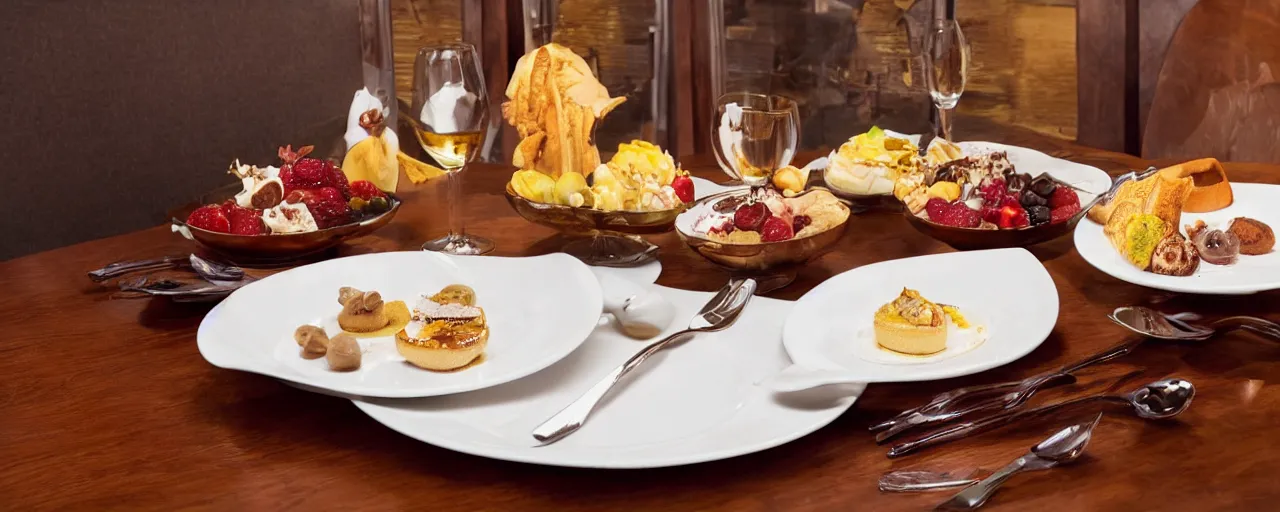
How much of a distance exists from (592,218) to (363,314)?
340 millimetres

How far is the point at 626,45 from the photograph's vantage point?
3.52 meters

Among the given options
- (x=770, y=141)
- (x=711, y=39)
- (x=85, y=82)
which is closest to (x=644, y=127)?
(x=711, y=39)

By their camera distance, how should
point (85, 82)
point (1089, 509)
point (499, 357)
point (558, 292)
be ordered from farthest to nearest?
point (85, 82) → point (558, 292) → point (499, 357) → point (1089, 509)

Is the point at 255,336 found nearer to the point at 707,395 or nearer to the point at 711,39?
the point at 707,395

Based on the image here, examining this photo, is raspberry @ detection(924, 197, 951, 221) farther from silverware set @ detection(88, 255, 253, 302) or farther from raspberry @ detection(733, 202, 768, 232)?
silverware set @ detection(88, 255, 253, 302)

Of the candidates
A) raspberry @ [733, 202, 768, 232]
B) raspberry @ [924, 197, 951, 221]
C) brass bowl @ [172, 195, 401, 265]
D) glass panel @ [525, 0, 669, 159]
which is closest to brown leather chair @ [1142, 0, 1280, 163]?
raspberry @ [924, 197, 951, 221]

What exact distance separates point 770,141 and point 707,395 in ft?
1.48

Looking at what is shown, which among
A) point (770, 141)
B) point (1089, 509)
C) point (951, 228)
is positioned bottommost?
point (1089, 509)

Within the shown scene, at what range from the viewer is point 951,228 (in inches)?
52.4

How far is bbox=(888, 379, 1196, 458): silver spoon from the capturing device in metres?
0.89

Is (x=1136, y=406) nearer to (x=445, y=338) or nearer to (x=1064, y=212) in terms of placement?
(x=1064, y=212)

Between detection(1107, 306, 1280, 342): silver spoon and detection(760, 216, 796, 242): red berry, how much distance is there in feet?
1.18

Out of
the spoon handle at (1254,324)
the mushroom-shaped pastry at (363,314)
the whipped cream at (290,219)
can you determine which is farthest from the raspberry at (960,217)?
the whipped cream at (290,219)

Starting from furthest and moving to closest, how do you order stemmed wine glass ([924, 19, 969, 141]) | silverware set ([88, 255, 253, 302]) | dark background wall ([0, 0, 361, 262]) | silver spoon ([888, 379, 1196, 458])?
dark background wall ([0, 0, 361, 262]) → stemmed wine glass ([924, 19, 969, 141]) → silverware set ([88, 255, 253, 302]) → silver spoon ([888, 379, 1196, 458])
